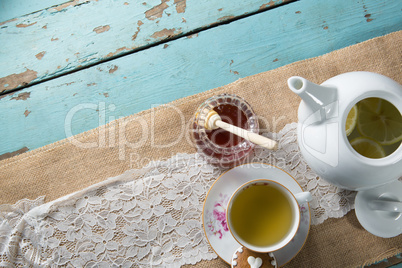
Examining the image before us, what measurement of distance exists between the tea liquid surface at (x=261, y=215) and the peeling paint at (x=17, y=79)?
645mm

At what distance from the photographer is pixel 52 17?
0.87 metres

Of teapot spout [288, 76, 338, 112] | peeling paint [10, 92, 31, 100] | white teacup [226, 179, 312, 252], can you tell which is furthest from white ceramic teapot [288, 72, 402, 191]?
peeling paint [10, 92, 31, 100]

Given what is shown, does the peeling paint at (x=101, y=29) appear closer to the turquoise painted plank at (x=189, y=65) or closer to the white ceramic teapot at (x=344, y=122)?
the turquoise painted plank at (x=189, y=65)

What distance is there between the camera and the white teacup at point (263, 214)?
69 centimetres

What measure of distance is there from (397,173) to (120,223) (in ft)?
2.03

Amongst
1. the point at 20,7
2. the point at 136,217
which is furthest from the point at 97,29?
the point at 136,217

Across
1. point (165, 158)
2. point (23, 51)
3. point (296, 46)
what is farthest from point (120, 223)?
point (296, 46)

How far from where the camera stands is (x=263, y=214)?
734 millimetres

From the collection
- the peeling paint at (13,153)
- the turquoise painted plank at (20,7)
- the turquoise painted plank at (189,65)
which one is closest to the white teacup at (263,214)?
the turquoise painted plank at (189,65)

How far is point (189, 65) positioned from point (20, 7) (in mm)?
503

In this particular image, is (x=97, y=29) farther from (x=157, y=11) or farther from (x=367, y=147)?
(x=367, y=147)

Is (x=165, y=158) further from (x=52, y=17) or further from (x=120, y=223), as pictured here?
(x=52, y=17)

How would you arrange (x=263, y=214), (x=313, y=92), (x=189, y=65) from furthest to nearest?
(x=189, y=65)
(x=263, y=214)
(x=313, y=92)

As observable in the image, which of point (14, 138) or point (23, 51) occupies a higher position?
point (23, 51)
